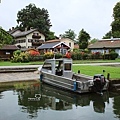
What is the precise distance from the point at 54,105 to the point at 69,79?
2.90 metres

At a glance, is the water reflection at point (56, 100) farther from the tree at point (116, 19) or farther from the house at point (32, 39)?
the house at point (32, 39)

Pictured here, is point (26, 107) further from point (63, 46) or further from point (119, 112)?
point (63, 46)

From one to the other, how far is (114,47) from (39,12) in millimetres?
46053

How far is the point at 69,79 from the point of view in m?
15.8

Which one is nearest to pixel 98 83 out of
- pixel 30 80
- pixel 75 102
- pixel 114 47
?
pixel 75 102

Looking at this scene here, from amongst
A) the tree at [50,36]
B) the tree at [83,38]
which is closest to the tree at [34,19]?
the tree at [50,36]

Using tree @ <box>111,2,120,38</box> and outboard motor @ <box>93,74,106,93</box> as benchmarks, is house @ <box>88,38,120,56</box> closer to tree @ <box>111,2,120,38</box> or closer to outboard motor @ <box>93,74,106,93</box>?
tree @ <box>111,2,120,38</box>

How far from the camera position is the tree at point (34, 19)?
84.6 metres

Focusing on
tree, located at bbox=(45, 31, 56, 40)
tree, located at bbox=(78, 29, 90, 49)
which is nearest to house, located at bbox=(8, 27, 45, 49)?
tree, located at bbox=(45, 31, 56, 40)

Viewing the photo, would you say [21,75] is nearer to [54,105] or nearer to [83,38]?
[54,105]

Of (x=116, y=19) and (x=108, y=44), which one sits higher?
(x=116, y=19)

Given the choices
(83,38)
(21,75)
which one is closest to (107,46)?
(83,38)

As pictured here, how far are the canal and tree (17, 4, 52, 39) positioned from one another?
6835cm

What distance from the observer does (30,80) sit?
846 inches
